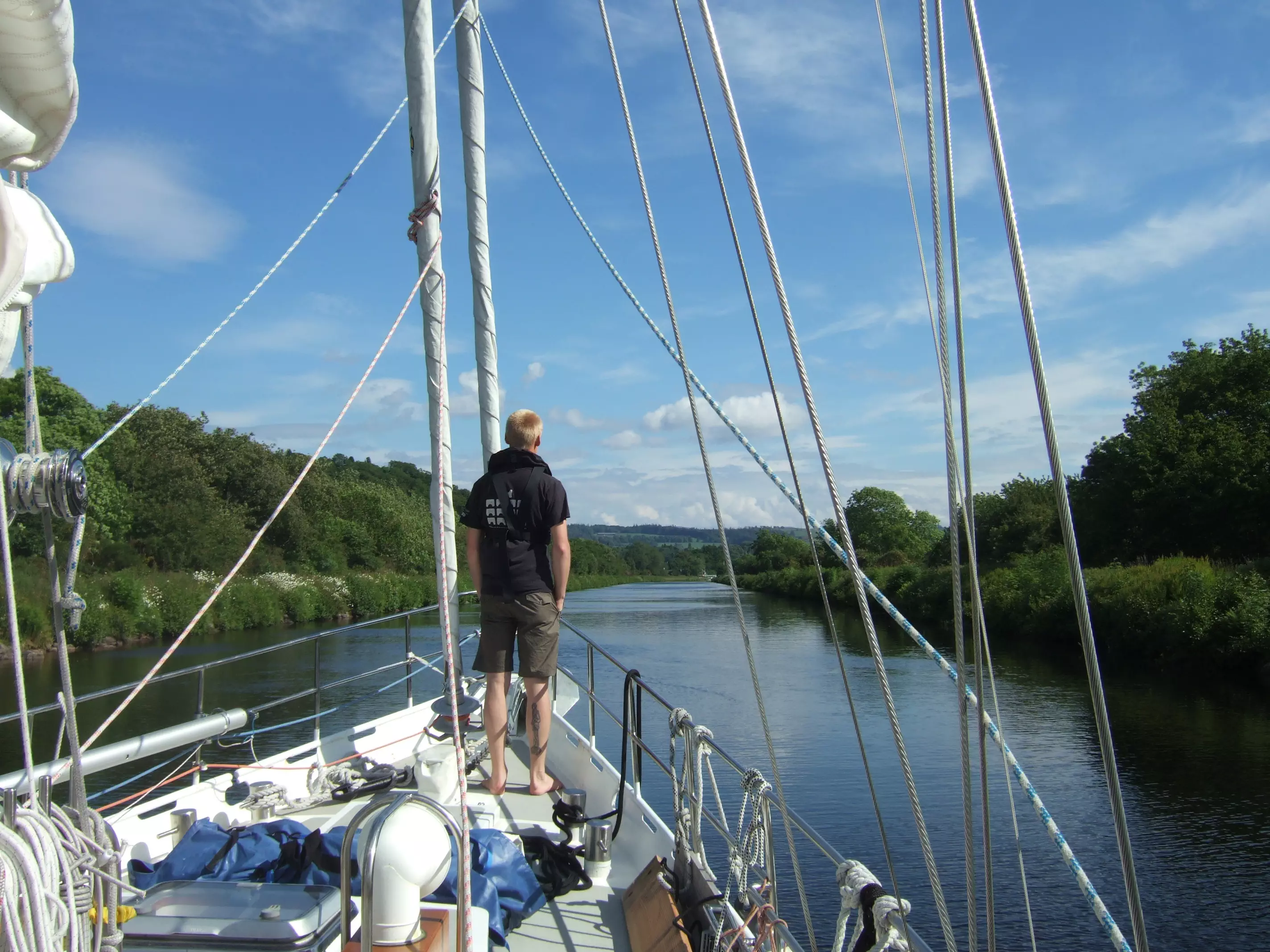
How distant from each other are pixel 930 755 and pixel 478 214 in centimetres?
1071

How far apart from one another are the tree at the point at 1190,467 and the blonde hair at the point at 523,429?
2869 centimetres

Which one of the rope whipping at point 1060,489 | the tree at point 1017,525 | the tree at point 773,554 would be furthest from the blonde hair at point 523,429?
the tree at point 773,554

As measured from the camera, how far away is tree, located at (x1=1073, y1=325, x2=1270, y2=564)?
28.6m

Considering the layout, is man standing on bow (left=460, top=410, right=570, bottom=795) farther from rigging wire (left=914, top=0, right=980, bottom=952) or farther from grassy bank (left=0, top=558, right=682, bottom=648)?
grassy bank (left=0, top=558, right=682, bottom=648)

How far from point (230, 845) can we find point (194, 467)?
43192 millimetres

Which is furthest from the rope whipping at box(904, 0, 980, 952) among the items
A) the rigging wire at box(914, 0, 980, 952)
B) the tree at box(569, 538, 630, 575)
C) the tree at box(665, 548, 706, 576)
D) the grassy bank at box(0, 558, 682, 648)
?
the tree at box(665, 548, 706, 576)

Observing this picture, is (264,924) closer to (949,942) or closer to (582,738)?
(949,942)

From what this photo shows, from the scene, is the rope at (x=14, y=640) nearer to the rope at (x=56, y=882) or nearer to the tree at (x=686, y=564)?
the rope at (x=56, y=882)

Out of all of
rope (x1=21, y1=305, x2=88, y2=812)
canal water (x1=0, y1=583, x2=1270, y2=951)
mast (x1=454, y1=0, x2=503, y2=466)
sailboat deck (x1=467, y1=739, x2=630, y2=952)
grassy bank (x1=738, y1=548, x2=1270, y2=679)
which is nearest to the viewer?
rope (x1=21, y1=305, x2=88, y2=812)

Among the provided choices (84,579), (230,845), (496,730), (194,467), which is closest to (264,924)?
(230,845)

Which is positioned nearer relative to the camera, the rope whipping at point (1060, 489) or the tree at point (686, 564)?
the rope whipping at point (1060, 489)

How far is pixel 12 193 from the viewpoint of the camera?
5.17 ft

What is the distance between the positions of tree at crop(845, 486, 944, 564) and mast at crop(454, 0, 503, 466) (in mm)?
66214

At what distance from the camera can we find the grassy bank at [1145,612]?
763 inches
